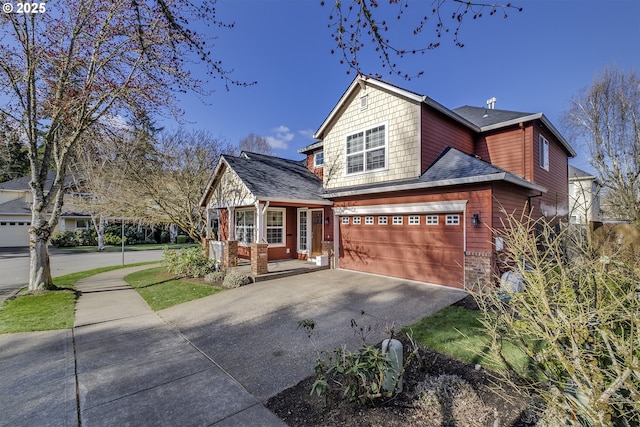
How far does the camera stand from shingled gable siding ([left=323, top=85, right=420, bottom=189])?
31.6 ft

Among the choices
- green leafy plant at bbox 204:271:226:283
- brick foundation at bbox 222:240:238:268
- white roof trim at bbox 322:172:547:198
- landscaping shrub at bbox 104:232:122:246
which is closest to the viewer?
white roof trim at bbox 322:172:547:198

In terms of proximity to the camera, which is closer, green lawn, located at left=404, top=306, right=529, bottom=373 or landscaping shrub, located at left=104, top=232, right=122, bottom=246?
green lawn, located at left=404, top=306, right=529, bottom=373

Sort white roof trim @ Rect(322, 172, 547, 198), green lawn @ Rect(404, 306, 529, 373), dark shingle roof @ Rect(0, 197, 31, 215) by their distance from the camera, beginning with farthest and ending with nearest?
1. dark shingle roof @ Rect(0, 197, 31, 215)
2. white roof trim @ Rect(322, 172, 547, 198)
3. green lawn @ Rect(404, 306, 529, 373)

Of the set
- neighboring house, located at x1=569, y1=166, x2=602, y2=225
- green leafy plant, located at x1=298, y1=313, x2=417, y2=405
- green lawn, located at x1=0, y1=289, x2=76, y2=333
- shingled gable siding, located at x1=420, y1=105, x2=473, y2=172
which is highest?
shingled gable siding, located at x1=420, y1=105, x2=473, y2=172

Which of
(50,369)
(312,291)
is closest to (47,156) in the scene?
(50,369)

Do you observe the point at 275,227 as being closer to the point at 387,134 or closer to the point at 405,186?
the point at 387,134

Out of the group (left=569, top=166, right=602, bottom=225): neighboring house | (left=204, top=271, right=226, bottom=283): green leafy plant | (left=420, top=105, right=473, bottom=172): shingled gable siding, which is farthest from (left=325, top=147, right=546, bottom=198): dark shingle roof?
(left=204, top=271, right=226, bottom=283): green leafy plant

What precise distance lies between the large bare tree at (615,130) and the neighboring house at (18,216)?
36931mm

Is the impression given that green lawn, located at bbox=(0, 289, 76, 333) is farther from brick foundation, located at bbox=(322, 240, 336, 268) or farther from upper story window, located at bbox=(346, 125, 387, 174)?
upper story window, located at bbox=(346, 125, 387, 174)

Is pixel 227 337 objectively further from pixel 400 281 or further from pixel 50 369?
pixel 400 281

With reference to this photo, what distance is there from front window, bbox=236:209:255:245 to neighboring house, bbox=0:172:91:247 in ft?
59.1

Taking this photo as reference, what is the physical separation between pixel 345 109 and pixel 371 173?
3133 millimetres

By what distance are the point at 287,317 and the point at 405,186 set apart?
5370mm

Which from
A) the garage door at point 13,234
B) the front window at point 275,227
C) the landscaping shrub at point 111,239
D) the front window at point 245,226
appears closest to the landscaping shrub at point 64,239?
the landscaping shrub at point 111,239
